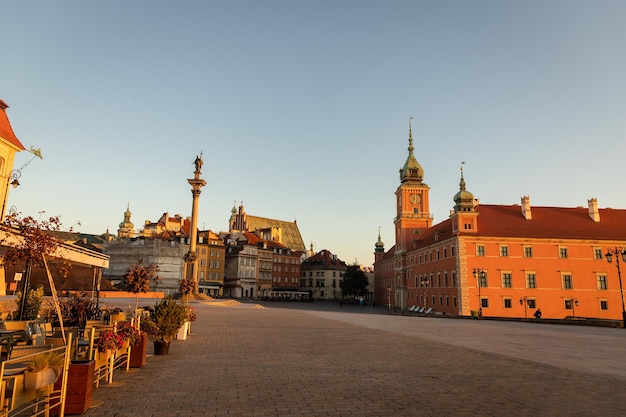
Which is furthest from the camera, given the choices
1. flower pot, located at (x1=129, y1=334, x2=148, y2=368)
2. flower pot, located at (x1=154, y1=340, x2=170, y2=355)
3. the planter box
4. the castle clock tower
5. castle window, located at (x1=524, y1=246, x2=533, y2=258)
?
the castle clock tower

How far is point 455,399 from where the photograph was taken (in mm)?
7805

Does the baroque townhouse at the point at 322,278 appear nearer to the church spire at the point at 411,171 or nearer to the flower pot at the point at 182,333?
the church spire at the point at 411,171

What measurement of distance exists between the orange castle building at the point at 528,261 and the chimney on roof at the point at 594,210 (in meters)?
0.12

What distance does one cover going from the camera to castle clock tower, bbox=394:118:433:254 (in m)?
78.8

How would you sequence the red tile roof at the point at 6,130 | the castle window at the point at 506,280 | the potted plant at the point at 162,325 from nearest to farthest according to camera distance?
the potted plant at the point at 162,325
the red tile roof at the point at 6,130
the castle window at the point at 506,280

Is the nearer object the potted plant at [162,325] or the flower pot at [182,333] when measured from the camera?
the potted plant at [162,325]

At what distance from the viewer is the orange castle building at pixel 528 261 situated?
2106 inches

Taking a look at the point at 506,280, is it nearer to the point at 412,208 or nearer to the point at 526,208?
the point at 526,208

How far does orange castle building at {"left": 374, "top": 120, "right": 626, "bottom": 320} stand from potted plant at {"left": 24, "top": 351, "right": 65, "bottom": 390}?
5078 centimetres

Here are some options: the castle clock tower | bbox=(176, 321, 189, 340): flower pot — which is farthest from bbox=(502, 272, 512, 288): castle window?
bbox=(176, 321, 189, 340): flower pot

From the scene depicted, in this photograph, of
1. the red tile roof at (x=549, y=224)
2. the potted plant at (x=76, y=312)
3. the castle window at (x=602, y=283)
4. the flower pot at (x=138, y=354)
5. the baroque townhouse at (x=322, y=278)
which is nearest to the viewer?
the flower pot at (x=138, y=354)

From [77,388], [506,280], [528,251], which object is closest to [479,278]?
[506,280]

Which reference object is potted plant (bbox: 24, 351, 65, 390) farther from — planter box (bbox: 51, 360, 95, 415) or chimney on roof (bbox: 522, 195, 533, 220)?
chimney on roof (bbox: 522, 195, 533, 220)

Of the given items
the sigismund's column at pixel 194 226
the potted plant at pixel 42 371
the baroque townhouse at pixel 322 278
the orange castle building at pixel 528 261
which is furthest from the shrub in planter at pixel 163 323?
the baroque townhouse at pixel 322 278
